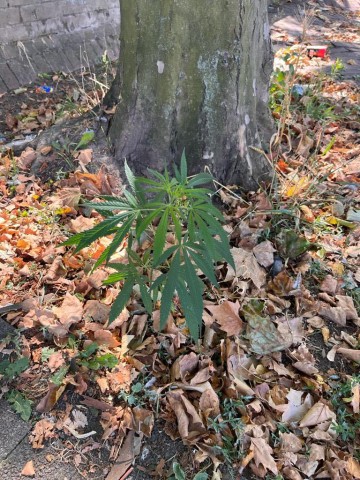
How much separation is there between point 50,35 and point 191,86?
3183 millimetres

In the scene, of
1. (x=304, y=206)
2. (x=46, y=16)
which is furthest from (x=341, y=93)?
(x=46, y=16)

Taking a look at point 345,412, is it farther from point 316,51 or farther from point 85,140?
point 316,51

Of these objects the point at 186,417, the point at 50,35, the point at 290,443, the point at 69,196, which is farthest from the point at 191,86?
the point at 50,35

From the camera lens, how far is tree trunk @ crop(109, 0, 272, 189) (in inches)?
88.0

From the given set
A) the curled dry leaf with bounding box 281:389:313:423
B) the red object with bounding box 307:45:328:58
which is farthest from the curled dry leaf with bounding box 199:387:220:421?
the red object with bounding box 307:45:328:58

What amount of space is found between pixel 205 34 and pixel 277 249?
1184mm

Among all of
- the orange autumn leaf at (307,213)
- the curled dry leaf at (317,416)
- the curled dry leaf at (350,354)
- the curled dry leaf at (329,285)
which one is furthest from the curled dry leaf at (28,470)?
the orange autumn leaf at (307,213)

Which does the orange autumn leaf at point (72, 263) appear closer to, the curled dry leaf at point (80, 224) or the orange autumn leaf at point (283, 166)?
the curled dry leaf at point (80, 224)

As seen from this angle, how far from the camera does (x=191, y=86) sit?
235 cm

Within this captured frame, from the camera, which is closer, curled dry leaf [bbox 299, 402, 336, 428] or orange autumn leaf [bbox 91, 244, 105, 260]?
curled dry leaf [bbox 299, 402, 336, 428]

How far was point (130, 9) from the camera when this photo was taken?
2328mm

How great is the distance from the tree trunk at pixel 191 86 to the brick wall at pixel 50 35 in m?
2.30

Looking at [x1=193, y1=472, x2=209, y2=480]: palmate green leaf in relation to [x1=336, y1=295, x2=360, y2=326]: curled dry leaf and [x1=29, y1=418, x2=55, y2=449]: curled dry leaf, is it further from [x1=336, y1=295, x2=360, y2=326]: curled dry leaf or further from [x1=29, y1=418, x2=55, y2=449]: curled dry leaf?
[x1=336, y1=295, x2=360, y2=326]: curled dry leaf

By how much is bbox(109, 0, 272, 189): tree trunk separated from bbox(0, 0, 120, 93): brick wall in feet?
7.55
